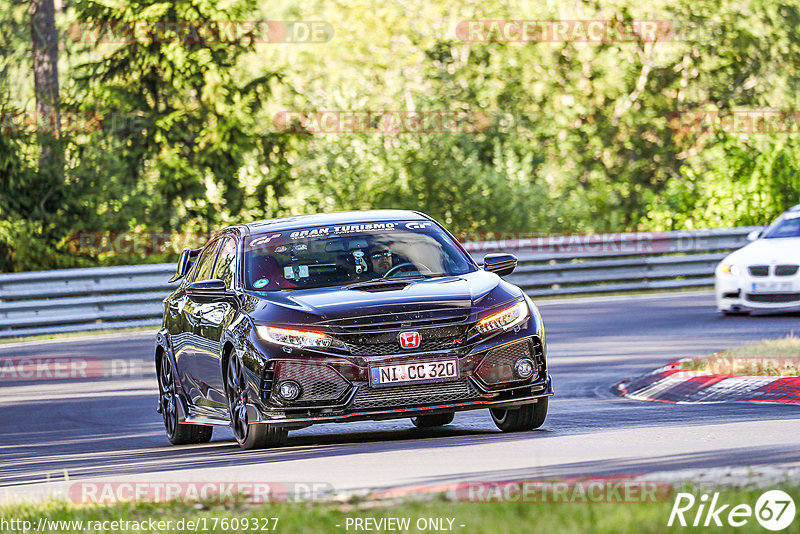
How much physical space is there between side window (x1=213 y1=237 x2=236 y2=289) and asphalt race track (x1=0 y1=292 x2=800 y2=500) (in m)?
Answer: 1.24

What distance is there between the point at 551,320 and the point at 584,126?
20.9 m

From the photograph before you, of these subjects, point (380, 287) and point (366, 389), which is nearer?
point (366, 389)

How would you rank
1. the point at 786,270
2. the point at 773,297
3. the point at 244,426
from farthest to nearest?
the point at 773,297 < the point at 786,270 < the point at 244,426

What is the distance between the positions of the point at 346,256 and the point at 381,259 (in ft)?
0.84

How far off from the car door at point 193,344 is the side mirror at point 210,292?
36 cm

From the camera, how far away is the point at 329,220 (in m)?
11.2

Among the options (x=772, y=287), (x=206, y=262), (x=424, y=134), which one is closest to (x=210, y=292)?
(x=206, y=262)

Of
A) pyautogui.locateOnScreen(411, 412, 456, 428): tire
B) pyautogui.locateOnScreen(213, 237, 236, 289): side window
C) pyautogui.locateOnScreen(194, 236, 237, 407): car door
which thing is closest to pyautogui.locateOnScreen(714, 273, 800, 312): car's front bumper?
pyautogui.locateOnScreen(411, 412, 456, 428): tire

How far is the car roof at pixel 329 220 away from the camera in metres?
11.1

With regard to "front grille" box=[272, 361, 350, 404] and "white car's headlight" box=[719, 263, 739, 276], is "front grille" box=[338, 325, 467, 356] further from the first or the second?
"white car's headlight" box=[719, 263, 739, 276]

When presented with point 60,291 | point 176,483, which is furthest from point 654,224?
A: point 176,483

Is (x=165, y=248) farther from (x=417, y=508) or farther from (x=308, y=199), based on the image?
(x=417, y=508)

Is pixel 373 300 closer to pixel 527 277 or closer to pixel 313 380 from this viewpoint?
pixel 313 380

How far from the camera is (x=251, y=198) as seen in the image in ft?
106
